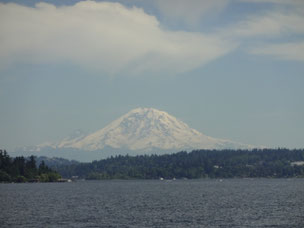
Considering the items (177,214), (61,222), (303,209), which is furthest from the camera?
(303,209)

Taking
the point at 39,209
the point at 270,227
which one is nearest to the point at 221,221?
the point at 270,227

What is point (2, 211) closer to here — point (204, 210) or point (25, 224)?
point (25, 224)

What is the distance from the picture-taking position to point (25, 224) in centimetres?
9131

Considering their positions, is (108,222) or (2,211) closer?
(108,222)

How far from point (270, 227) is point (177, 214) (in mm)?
27031

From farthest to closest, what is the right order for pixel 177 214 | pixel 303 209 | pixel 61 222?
1. pixel 303 209
2. pixel 177 214
3. pixel 61 222

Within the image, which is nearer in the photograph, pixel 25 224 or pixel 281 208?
pixel 25 224

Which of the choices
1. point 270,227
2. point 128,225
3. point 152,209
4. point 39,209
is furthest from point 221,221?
point 39,209

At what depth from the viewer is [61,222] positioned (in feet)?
306

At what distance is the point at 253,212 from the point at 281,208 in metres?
12.7

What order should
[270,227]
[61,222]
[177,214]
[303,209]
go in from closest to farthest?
[270,227] < [61,222] < [177,214] < [303,209]

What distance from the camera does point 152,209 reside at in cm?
12156

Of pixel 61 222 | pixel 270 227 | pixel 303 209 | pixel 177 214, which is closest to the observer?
pixel 270 227

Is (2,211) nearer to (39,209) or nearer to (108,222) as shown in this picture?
(39,209)
